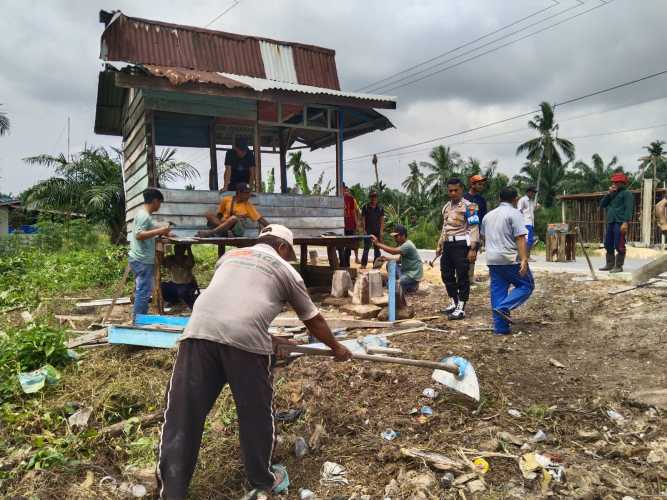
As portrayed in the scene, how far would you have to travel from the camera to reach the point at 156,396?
419 centimetres

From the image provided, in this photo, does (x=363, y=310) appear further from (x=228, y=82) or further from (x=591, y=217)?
(x=591, y=217)

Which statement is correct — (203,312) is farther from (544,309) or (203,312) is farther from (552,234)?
(552,234)

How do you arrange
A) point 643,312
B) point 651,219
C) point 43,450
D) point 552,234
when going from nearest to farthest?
point 43,450, point 643,312, point 552,234, point 651,219

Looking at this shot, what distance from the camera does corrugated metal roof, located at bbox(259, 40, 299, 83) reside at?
9680 mm

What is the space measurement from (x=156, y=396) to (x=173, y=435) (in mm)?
1627

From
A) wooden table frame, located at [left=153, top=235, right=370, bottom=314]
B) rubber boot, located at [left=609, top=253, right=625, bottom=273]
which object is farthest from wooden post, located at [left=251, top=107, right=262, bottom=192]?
rubber boot, located at [left=609, top=253, right=625, bottom=273]

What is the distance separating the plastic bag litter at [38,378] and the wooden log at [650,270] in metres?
6.33

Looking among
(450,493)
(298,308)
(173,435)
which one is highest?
(298,308)

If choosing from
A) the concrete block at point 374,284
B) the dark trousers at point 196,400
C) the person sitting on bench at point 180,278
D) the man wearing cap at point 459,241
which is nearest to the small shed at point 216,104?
the person sitting on bench at point 180,278

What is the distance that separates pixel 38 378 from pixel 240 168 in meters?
4.49

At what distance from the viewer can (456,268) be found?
642 centimetres

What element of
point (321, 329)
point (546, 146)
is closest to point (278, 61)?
point (321, 329)

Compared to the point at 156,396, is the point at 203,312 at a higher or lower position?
higher

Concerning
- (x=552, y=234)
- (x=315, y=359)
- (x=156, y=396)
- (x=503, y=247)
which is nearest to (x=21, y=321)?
(x=156, y=396)
